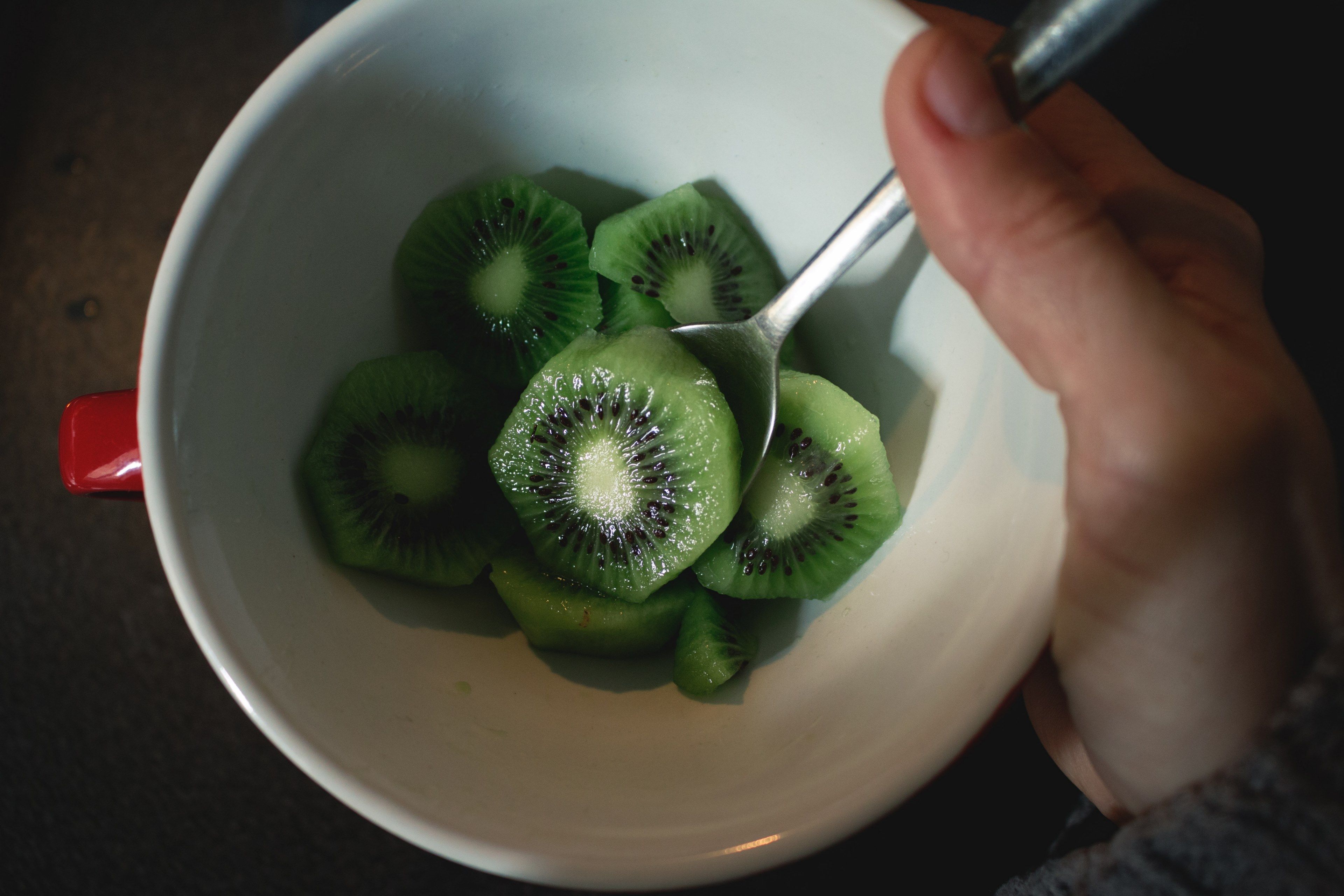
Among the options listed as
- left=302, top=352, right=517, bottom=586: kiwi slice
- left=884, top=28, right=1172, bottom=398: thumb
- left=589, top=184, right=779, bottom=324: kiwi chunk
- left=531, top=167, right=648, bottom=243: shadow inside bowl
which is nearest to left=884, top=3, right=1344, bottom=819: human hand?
left=884, top=28, right=1172, bottom=398: thumb

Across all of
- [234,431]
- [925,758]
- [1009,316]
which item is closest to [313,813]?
[234,431]

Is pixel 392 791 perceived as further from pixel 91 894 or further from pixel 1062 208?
pixel 91 894

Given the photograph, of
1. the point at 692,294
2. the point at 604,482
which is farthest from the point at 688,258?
the point at 604,482

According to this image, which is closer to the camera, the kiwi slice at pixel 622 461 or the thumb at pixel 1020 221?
the thumb at pixel 1020 221

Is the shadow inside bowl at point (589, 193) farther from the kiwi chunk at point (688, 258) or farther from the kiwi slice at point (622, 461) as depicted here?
the kiwi slice at point (622, 461)

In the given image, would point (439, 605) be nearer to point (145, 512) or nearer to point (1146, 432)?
point (1146, 432)

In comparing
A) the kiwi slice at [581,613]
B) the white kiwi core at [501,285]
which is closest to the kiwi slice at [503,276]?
the white kiwi core at [501,285]
